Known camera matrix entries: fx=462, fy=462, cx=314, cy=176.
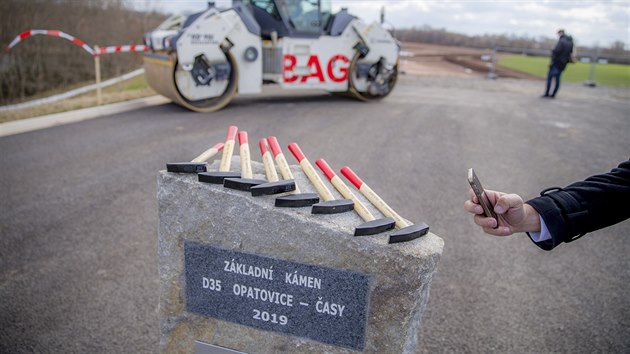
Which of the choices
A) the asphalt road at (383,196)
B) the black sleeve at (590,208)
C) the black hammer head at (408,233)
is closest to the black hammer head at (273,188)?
the black hammer head at (408,233)

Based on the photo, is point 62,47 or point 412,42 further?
point 412,42

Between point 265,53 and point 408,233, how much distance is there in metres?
8.27

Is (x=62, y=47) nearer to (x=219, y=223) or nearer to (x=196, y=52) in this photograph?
(x=196, y=52)

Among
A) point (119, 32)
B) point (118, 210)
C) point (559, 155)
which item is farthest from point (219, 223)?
point (119, 32)

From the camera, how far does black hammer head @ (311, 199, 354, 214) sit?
1.94m

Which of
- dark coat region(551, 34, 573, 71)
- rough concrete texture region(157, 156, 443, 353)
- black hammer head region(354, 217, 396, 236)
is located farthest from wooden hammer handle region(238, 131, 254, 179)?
dark coat region(551, 34, 573, 71)

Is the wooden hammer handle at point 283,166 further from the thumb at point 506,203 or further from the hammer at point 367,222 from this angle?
the thumb at point 506,203

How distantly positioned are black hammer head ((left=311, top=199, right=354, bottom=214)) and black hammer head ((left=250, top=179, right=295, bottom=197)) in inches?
7.0

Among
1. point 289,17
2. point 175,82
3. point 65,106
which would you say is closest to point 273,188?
point 175,82

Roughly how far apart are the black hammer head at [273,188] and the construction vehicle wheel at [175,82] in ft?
21.6

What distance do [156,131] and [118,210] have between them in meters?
3.01

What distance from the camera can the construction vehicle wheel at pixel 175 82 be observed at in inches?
318

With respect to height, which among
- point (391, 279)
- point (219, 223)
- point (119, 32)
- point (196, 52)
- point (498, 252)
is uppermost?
point (119, 32)

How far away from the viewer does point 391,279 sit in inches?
73.3
